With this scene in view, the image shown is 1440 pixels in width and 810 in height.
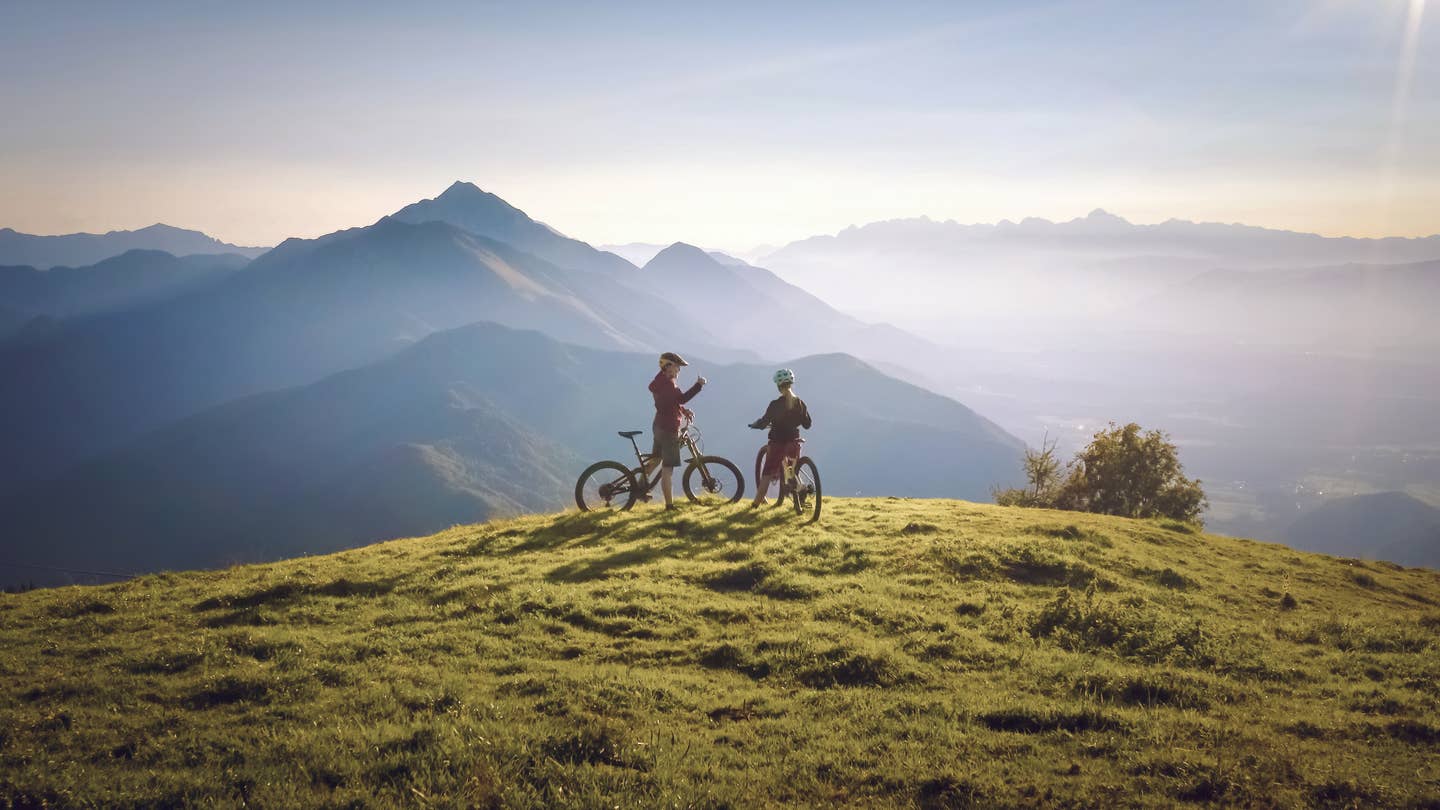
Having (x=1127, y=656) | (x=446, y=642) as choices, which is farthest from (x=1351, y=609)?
(x=446, y=642)

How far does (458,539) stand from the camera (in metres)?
17.6

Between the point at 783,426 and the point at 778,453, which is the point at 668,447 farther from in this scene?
the point at 783,426

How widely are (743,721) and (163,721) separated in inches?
276

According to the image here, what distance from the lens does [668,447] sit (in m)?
18.5

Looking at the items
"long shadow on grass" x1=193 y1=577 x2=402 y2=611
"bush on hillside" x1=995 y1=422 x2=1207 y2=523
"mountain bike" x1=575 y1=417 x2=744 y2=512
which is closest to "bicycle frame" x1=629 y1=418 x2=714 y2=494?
"mountain bike" x1=575 y1=417 x2=744 y2=512

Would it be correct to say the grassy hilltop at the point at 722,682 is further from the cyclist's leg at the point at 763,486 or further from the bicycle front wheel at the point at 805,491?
the cyclist's leg at the point at 763,486

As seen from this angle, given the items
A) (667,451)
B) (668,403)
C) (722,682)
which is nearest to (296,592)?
(667,451)

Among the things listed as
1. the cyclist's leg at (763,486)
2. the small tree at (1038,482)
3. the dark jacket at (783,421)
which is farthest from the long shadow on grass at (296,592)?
the small tree at (1038,482)

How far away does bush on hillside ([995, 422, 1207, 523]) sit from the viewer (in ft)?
138

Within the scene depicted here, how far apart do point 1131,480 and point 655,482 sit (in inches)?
1460

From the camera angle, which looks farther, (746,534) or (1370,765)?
(746,534)

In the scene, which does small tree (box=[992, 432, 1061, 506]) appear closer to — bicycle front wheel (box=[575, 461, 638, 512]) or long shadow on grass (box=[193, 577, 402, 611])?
bicycle front wheel (box=[575, 461, 638, 512])

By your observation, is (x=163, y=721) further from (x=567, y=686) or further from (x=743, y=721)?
(x=743, y=721)

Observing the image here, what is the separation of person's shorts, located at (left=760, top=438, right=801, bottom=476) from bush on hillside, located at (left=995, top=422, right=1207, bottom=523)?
28.4 metres
